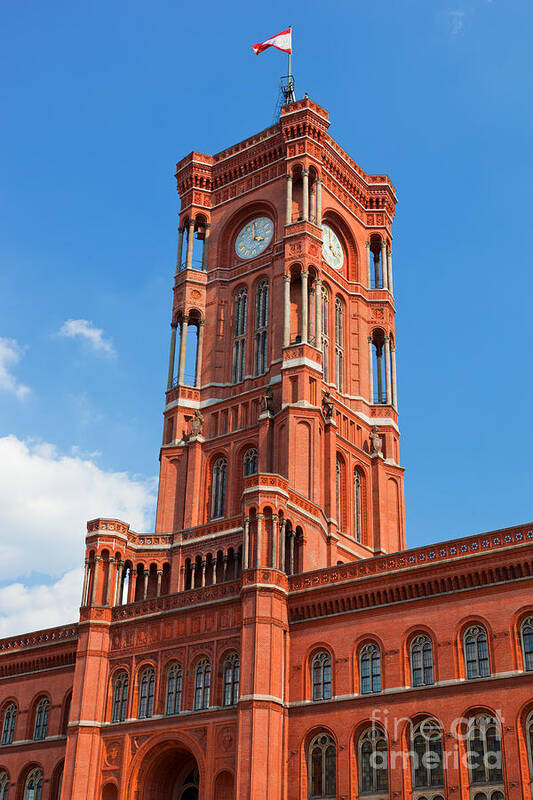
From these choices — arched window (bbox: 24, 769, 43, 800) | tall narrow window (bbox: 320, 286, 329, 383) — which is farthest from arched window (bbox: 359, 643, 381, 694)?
tall narrow window (bbox: 320, 286, 329, 383)

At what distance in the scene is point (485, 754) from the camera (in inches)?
1610

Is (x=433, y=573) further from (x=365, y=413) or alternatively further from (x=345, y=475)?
(x=365, y=413)

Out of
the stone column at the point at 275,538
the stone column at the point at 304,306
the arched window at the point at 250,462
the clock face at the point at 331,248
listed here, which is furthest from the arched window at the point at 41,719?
the clock face at the point at 331,248

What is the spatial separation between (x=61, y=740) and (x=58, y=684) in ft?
11.2

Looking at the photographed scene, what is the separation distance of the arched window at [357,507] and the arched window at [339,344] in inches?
262

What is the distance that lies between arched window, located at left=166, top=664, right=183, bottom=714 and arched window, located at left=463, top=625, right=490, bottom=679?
1575 cm

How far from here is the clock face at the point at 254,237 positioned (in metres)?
75.8

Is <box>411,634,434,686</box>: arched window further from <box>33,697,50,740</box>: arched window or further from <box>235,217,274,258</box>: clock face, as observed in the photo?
<box>235,217,274,258</box>: clock face

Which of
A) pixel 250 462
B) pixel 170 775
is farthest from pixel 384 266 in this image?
pixel 170 775

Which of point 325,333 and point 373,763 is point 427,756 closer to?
point 373,763

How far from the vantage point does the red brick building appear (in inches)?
1703

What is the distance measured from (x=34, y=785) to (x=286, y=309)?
34.3 metres

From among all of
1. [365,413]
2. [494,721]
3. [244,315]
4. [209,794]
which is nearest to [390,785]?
[494,721]

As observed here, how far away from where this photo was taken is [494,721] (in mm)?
40969
